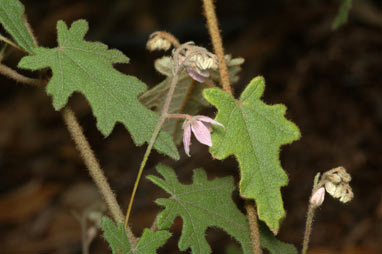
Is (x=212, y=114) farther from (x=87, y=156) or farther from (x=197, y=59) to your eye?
(x=197, y=59)

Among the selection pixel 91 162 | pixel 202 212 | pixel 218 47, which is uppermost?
pixel 218 47

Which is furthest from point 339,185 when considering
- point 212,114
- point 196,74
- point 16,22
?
point 212,114

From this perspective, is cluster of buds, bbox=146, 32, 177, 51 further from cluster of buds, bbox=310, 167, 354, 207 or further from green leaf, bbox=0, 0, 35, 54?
cluster of buds, bbox=310, 167, 354, 207

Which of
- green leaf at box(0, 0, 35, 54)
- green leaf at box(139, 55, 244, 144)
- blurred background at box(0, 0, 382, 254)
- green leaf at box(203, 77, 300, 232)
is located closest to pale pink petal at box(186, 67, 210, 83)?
green leaf at box(203, 77, 300, 232)

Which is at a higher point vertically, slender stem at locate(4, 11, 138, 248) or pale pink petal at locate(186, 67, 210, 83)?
pale pink petal at locate(186, 67, 210, 83)

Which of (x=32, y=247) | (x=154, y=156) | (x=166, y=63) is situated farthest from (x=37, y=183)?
(x=166, y=63)

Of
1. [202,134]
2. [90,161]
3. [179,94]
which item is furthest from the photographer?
[179,94]
